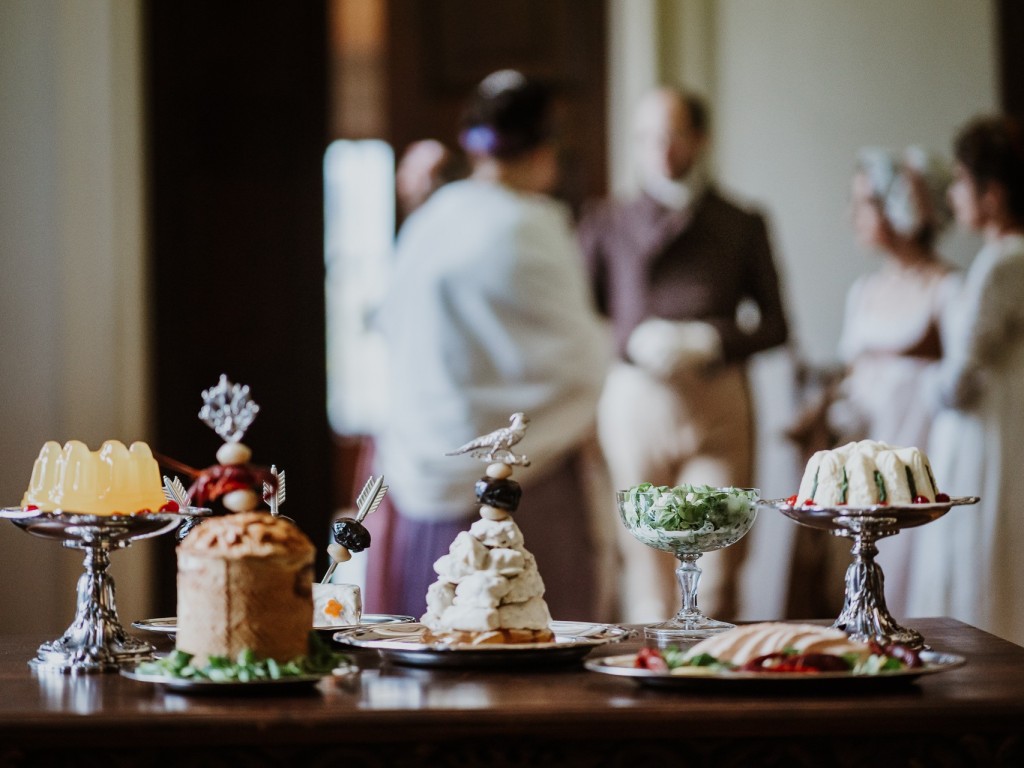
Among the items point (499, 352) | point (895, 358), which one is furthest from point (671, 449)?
point (895, 358)

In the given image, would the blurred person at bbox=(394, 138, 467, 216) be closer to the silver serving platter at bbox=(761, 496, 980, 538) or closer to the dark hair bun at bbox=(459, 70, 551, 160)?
the dark hair bun at bbox=(459, 70, 551, 160)

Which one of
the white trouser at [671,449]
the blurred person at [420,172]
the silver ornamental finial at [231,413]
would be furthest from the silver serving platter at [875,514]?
the blurred person at [420,172]

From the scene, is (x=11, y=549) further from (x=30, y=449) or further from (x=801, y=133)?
(x=801, y=133)

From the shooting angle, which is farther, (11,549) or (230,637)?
(11,549)

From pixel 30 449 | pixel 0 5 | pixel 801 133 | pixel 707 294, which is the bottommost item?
pixel 30 449

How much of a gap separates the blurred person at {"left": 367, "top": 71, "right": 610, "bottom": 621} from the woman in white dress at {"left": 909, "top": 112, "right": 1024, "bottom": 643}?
0.91 meters

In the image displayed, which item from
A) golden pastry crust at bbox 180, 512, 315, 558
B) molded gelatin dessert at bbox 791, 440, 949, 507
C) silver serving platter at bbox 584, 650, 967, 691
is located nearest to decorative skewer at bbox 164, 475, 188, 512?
golden pastry crust at bbox 180, 512, 315, 558

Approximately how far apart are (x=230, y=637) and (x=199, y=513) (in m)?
0.27

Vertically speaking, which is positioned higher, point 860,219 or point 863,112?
point 863,112

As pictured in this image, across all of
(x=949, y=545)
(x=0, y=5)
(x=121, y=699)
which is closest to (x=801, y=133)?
(x=949, y=545)

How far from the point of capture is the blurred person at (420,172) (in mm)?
3658

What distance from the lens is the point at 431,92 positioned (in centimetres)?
367

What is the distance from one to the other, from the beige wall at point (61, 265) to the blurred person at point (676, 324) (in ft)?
4.11

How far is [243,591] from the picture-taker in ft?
4.50
